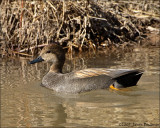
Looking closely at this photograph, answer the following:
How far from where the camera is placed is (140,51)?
1139 centimetres

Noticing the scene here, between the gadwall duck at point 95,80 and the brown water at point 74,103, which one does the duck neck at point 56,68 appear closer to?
the brown water at point 74,103

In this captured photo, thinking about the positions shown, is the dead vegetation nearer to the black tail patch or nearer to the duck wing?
the duck wing

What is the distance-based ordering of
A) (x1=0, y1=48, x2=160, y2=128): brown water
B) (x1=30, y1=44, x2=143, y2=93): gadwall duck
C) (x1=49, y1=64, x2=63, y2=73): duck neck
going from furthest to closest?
1. (x1=49, y1=64, x2=63, y2=73): duck neck
2. (x1=30, y1=44, x2=143, y2=93): gadwall duck
3. (x1=0, y1=48, x2=160, y2=128): brown water

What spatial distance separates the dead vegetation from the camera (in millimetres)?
11133

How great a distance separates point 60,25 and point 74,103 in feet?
16.3

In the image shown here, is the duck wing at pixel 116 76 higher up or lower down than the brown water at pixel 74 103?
higher up

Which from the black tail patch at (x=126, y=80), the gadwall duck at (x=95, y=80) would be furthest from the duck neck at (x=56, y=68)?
the black tail patch at (x=126, y=80)

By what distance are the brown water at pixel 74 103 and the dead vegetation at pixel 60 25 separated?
1738mm

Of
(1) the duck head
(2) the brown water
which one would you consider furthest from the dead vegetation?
(1) the duck head

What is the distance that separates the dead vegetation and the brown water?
5.70ft

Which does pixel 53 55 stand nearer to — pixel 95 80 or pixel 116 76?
pixel 95 80

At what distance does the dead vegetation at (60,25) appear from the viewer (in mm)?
11133

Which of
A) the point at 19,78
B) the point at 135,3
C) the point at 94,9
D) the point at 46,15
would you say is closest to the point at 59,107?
the point at 19,78

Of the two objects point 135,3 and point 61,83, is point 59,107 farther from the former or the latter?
point 135,3
